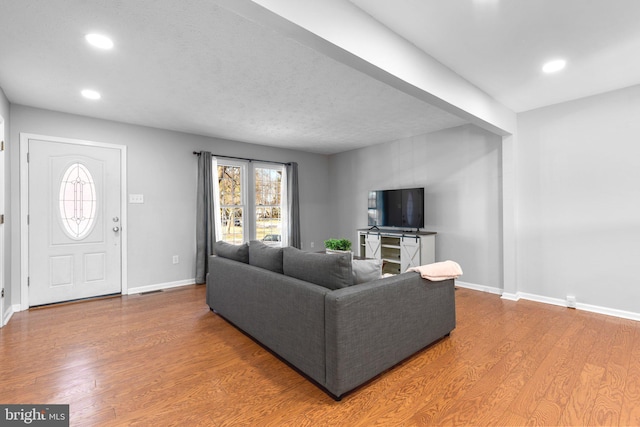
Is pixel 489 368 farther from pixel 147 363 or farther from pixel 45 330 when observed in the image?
pixel 45 330

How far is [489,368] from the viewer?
7.37ft

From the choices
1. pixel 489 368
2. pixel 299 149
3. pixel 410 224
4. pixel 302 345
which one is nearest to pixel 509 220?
pixel 410 224

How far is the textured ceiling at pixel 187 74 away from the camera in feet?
6.62

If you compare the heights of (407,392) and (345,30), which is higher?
(345,30)

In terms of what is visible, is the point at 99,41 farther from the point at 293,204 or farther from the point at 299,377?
the point at 293,204

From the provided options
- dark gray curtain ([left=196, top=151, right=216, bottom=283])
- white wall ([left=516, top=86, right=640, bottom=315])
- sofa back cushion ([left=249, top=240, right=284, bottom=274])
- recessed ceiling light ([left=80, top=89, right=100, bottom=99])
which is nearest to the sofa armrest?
sofa back cushion ([left=249, top=240, right=284, bottom=274])

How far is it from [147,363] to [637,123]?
5170 millimetres

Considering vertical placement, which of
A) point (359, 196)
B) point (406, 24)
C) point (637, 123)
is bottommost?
point (359, 196)

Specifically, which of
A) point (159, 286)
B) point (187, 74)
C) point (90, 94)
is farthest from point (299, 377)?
point (90, 94)

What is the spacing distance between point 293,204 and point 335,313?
4402 mm

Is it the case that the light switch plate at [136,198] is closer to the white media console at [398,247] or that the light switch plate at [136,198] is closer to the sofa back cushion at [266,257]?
the sofa back cushion at [266,257]

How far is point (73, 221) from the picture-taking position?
396cm

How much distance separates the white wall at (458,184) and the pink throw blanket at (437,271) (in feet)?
6.70

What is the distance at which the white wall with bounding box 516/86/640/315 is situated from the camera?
321cm
